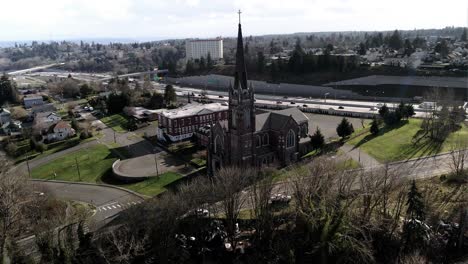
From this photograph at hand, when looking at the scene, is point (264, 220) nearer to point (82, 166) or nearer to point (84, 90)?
point (82, 166)

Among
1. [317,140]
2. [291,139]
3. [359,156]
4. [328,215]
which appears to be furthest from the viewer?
[317,140]

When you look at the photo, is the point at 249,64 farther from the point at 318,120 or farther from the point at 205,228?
the point at 205,228

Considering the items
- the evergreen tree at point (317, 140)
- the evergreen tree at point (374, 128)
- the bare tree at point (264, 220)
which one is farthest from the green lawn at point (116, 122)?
the bare tree at point (264, 220)

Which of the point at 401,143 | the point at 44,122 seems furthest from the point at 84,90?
the point at 401,143

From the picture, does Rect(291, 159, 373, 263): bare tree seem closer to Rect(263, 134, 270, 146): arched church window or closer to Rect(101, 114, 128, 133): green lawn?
Rect(263, 134, 270, 146): arched church window

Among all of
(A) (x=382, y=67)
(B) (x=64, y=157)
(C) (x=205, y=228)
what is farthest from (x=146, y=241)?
(A) (x=382, y=67)

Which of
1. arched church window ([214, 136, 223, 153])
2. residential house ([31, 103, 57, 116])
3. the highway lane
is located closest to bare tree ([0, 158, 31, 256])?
arched church window ([214, 136, 223, 153])

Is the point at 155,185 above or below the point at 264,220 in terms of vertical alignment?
below
